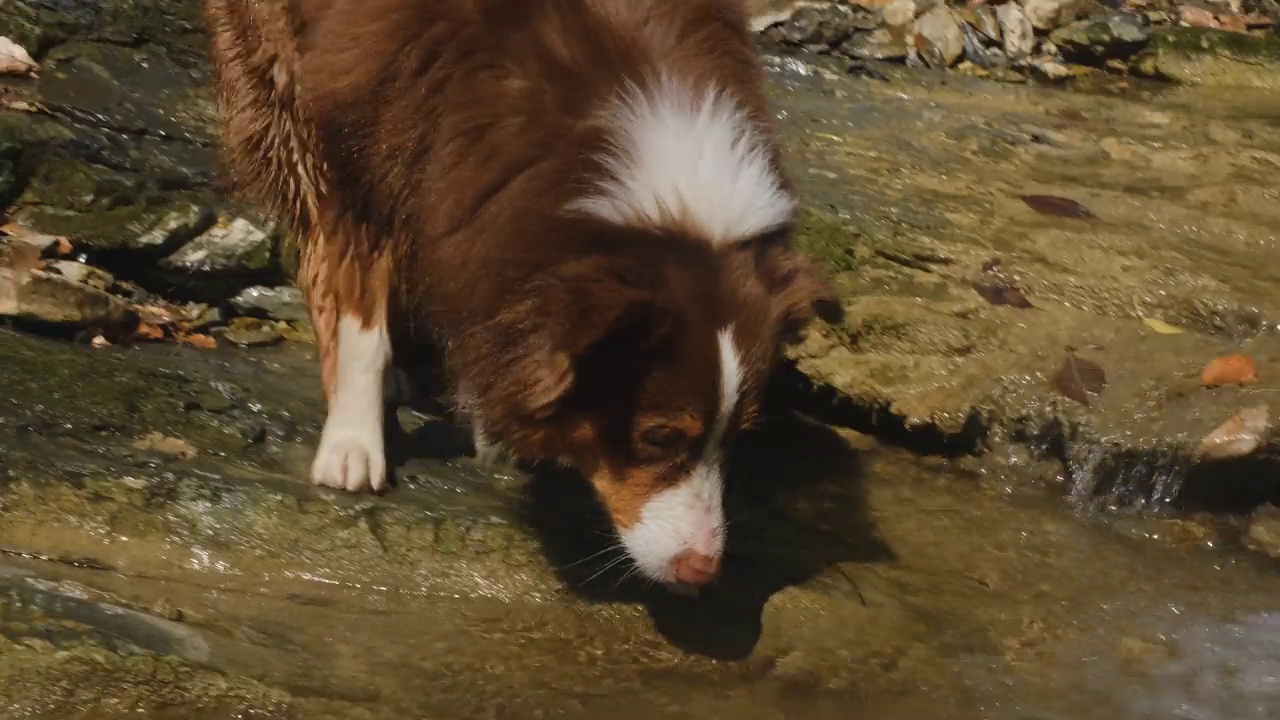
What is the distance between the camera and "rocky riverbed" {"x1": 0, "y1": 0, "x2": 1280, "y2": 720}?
3.16 meters

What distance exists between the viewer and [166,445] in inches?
145

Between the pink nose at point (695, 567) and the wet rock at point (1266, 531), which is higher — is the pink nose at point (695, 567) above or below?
above

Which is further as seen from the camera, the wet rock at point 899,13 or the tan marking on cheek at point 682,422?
the wet rock at point 899,13

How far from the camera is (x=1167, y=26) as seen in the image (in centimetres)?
1002

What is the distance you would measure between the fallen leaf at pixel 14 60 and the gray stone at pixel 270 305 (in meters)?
1.15

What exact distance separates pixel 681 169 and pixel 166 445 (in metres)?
1.58

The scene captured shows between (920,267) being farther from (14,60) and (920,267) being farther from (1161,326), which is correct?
(14,60)

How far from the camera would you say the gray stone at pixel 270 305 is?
16.6 feet

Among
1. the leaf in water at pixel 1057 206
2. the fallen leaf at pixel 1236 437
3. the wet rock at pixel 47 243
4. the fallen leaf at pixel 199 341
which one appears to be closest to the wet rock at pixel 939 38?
the leaf in water at pixel 1057 206

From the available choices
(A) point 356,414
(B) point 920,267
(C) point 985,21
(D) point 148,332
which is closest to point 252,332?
(D) point 148,332

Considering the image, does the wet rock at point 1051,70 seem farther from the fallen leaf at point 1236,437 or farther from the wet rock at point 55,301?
the wet rock at point 55,301

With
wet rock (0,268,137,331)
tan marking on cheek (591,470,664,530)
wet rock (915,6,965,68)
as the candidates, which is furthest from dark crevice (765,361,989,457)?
wet rock (915,6,965,68)

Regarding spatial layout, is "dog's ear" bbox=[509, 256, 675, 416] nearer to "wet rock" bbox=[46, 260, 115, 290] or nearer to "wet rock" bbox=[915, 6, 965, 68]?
"wet rock" bbox=[46, 260, 115, 290]

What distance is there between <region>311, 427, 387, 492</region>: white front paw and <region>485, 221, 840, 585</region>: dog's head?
0.51m
